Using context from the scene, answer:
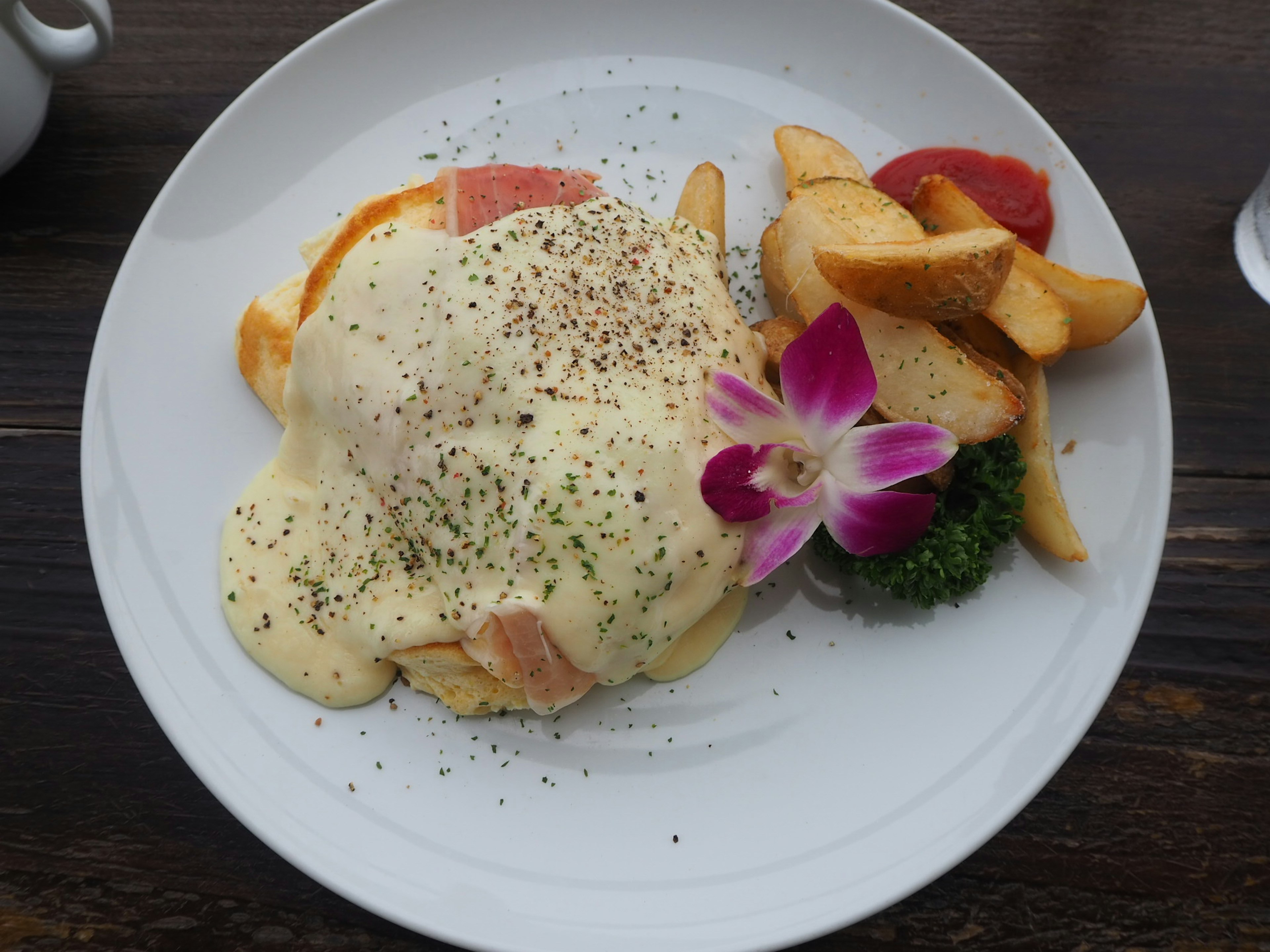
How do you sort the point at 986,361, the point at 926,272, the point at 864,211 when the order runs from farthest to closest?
the point at 864,211
the point at 986,361
the point at 926,272

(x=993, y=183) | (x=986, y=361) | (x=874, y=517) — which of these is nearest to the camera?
(x=874, y=517)

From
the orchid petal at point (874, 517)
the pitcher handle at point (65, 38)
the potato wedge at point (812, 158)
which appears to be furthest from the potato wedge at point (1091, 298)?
the pitcher handle at point (65, 38)

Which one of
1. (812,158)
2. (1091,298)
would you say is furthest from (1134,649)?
(812,158)

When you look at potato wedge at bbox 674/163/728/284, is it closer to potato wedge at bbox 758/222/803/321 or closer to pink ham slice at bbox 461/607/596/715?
potato wedge at bbox 758/222/803/321

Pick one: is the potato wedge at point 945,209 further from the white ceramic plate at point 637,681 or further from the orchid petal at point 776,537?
the orchid petal at point 776,537

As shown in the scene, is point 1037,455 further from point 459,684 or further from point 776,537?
point 459,684

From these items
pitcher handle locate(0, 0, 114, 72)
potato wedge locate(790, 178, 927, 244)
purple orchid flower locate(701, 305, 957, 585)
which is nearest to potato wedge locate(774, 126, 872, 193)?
potato wedge locate(790, 178, 927, 244)

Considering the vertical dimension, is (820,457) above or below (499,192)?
below

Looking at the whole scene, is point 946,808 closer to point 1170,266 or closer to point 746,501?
point 746,501
